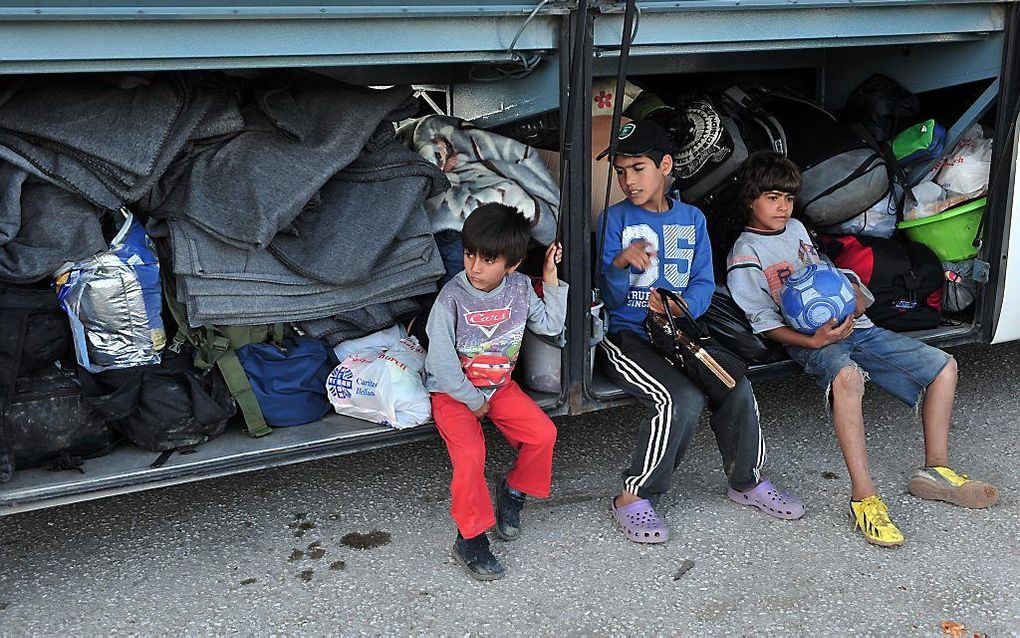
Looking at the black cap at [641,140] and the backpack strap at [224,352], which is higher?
the black cap at [641,140]

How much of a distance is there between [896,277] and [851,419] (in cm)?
78

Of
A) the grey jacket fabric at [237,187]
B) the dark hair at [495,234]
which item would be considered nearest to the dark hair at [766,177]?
the dark hair at [495,234]

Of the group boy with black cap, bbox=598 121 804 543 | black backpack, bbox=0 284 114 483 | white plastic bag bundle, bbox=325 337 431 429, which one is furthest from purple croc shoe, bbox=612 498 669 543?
black backpack, bbox=0 284 114 483

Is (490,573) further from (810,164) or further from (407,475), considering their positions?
(810,164)

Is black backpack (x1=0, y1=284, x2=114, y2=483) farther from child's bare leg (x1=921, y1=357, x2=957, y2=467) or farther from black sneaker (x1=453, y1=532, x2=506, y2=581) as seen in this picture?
child's bare leg (x1=921, y1=357, x2=957, y2=467)

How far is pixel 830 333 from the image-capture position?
3020 mm

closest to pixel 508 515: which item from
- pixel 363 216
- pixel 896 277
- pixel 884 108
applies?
pixel 363 216

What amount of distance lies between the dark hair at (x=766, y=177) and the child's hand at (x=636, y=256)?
0.55 metres

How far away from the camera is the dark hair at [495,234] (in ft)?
8.54

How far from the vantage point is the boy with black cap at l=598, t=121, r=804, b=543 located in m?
2.84

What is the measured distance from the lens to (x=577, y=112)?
273 centimetres

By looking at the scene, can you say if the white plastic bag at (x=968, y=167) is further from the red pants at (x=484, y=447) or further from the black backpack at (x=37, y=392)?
the black backpack at (x=37, y=392)

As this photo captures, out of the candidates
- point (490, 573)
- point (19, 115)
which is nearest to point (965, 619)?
point (490, 573)

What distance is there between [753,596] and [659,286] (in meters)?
1.03
